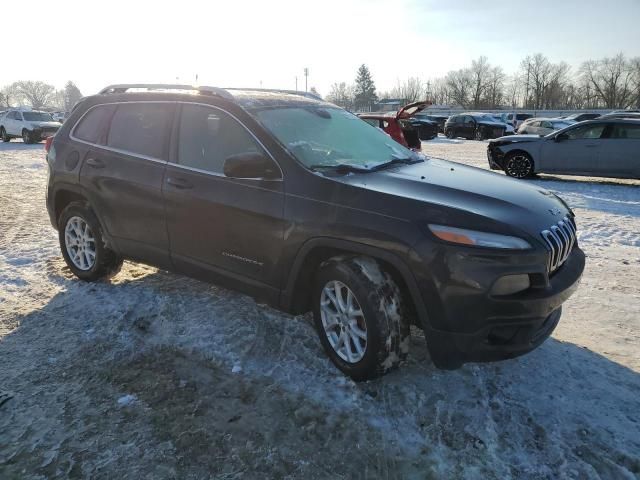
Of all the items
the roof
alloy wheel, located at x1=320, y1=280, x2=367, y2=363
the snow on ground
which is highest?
the roof

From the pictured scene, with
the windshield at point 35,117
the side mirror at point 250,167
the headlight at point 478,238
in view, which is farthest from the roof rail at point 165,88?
the windshield at point 35,117

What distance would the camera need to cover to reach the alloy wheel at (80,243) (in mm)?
4715

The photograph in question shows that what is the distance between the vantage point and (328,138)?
3.78 meters

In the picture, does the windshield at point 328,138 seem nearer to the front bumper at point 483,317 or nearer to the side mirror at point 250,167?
the side mirror at point 250,167

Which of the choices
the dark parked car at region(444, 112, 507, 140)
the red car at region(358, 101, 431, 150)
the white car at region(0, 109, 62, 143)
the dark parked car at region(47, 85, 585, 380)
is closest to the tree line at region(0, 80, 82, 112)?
the white car at region(0, 109, 62, 143)

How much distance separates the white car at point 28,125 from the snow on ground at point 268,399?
2311 centimetres

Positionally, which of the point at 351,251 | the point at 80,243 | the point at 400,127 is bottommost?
the point at 80,243

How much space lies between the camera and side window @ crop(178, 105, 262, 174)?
3539 millimetres

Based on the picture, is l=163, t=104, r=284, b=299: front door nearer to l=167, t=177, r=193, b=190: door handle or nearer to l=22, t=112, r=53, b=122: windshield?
l=167, t=177, r=193, b=190: door handle

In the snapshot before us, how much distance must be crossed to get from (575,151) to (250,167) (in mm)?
10854

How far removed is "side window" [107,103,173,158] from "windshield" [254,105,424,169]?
0.94 meters

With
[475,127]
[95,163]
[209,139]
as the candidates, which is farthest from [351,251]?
[475,127]

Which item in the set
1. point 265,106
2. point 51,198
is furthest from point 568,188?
point 51,198

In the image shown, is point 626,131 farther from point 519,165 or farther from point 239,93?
point 239,93
